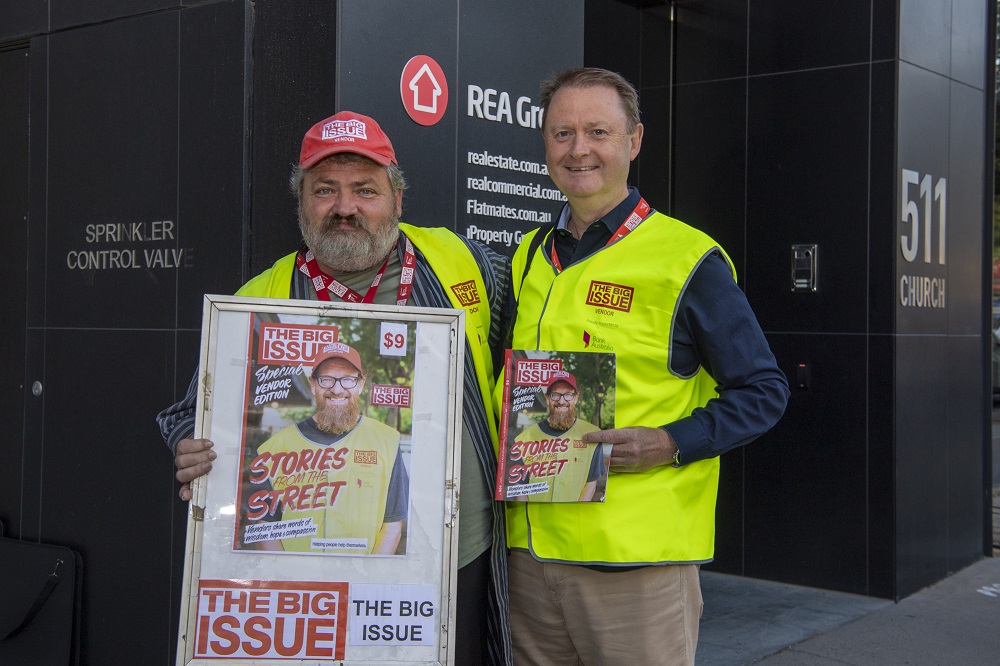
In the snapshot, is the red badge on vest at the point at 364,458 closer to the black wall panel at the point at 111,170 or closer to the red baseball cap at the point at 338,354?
the red baseball cap at the point at 338,354

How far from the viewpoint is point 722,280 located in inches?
100.0

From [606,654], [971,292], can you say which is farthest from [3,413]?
[971,292]

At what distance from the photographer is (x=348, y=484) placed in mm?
2357

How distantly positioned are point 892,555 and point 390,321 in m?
4.70

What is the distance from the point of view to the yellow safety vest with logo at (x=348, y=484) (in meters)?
2.35

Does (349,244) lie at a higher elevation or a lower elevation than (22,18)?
lower

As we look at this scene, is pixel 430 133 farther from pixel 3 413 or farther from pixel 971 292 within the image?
pixel 971 292

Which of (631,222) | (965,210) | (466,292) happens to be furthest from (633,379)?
(965,210)

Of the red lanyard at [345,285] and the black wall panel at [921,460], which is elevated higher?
the red lanyard at [345,285]

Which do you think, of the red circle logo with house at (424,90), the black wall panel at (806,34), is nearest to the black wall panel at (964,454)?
the black wall panel at (806,34)

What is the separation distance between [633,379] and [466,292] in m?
0.53

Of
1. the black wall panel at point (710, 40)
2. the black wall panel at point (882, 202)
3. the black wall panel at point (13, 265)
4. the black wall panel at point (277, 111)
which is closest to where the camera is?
the black wall panel at point (277, 111)

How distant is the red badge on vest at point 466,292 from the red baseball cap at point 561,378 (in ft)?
1.41

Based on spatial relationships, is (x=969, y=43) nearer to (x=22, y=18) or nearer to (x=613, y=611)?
(x=22, y=18)
